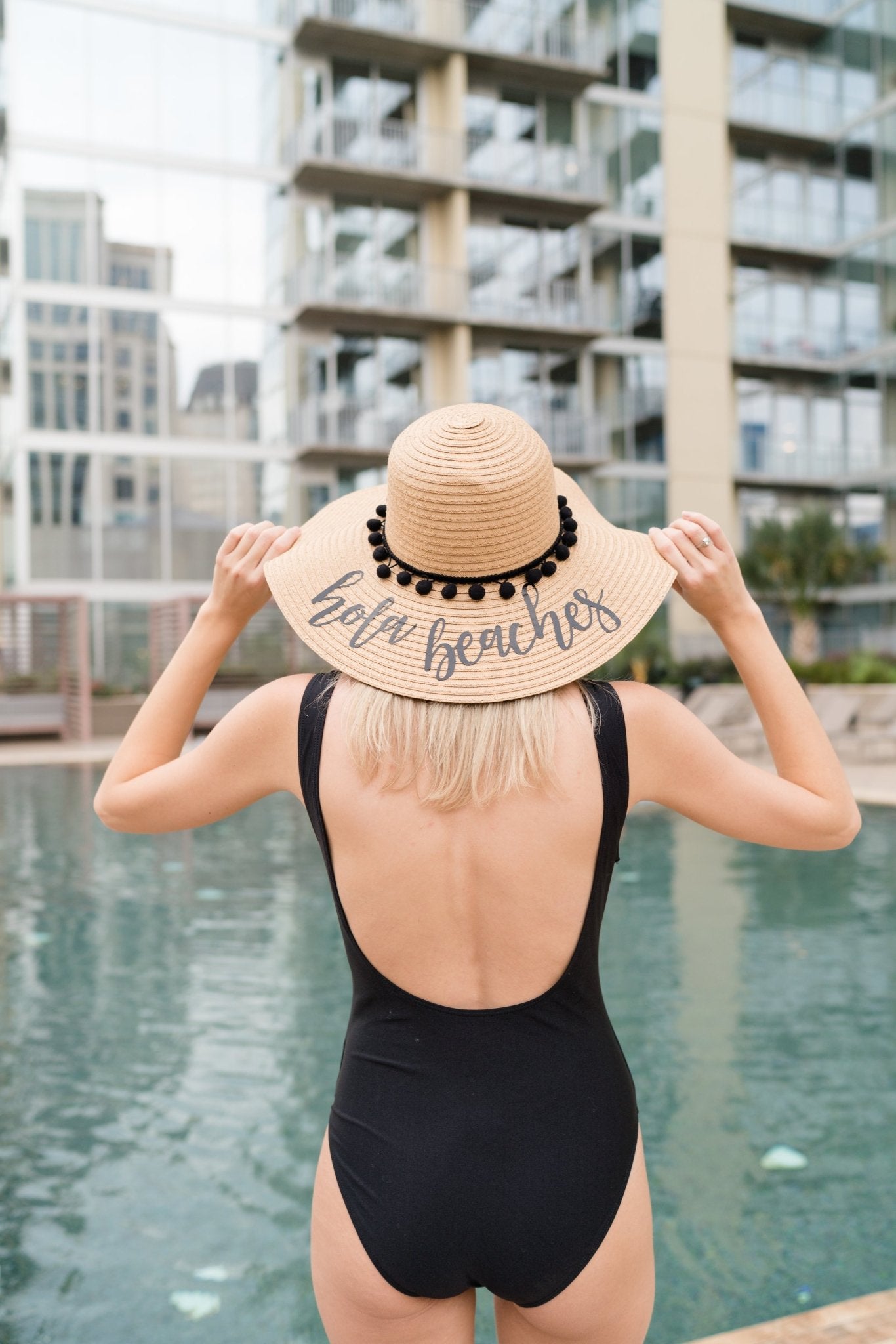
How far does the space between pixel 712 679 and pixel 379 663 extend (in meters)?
21.7

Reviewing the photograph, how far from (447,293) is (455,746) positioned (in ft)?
82.5

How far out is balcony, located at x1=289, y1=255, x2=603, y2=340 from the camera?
2409 centimetres

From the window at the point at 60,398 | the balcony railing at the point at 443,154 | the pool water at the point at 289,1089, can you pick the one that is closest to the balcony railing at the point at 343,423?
the window at the point at 60,398

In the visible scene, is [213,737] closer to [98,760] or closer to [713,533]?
[713,533]

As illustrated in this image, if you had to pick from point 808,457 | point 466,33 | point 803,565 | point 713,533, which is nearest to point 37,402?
point 466,33

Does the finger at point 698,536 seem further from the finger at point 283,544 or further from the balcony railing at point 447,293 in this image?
the balcony railing at point 447,293

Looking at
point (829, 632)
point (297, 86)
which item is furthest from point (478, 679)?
point (829, 632)

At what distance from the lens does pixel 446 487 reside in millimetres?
1194

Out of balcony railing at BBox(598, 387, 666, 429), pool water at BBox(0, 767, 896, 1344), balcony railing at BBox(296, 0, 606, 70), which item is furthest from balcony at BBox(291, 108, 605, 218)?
pool water at BBox(0, 767, 896, 1344)

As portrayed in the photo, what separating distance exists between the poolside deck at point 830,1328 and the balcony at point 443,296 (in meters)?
23.2

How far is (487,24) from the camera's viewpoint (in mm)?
Result: 25500

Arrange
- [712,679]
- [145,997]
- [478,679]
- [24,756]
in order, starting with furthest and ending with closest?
[712,679]
[24,756]
[145,997]
[478,679]

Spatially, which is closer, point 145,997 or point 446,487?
point 446,487

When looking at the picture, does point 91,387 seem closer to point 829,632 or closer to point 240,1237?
point 829,632
